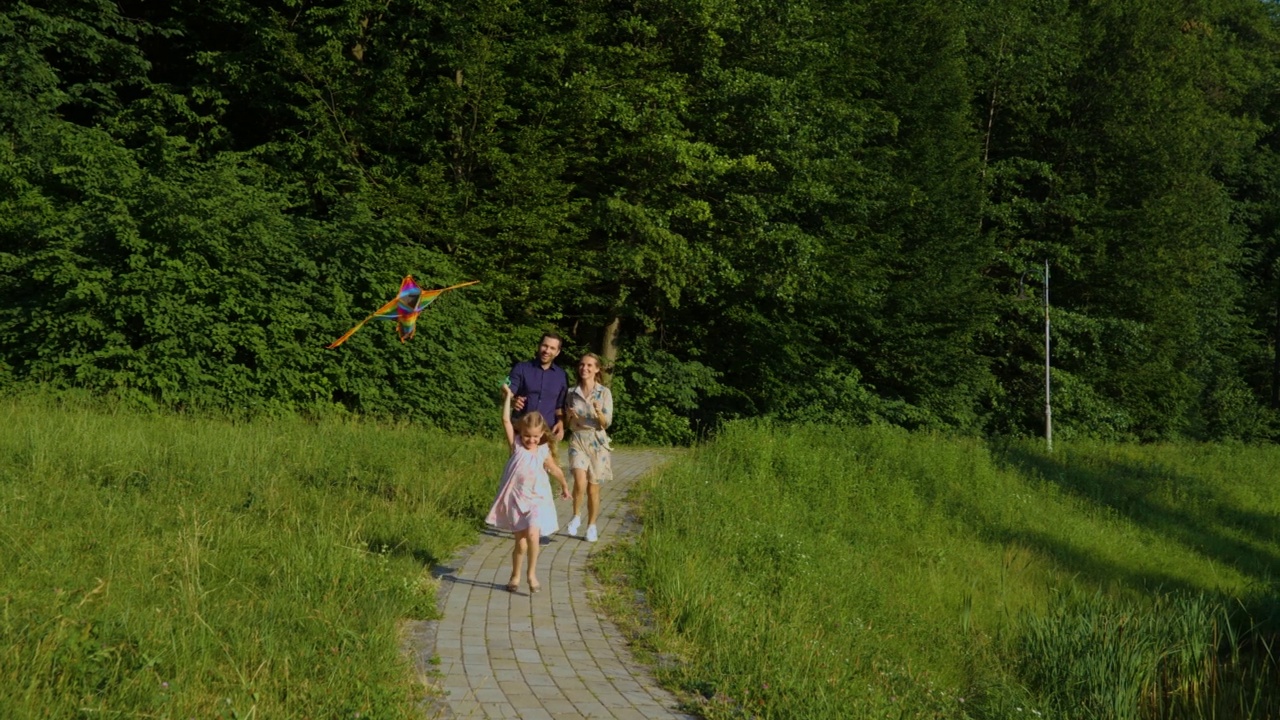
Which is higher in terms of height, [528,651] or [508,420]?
[508,420]

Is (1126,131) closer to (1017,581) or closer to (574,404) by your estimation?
(1017,581)

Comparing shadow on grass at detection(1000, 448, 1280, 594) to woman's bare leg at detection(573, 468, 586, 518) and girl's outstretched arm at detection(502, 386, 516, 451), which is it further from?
girl's outstretched arm at detection(502, 386, 516, 451)

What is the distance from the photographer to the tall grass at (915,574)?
291 inches

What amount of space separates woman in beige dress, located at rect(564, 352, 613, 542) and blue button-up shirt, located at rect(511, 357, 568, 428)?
16cm

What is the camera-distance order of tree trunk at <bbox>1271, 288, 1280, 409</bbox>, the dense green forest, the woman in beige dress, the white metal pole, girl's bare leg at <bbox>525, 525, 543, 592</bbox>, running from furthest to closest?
tree trunk at <bbox>1271, 288, 1280, 409</bbox> < the white metal pole < the dense green forest < the woman in beige dress < girl's bare leg at <bbox>525, 525, 543, 592</bbox>

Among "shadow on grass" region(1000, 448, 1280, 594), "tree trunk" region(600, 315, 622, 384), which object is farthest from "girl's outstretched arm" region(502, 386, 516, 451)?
"tree trunk" region(600, 315, 622, 384)

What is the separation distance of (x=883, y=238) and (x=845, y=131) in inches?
170

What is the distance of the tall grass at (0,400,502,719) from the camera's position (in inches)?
217

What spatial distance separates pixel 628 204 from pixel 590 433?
1612cm

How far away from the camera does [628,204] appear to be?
25969 millimetres

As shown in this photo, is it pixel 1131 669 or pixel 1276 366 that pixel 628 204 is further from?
pixel 1276 366

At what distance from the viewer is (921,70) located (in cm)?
3478

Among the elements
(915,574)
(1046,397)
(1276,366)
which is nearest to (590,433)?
(915,574)

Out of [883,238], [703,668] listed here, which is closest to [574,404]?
[703,668]
